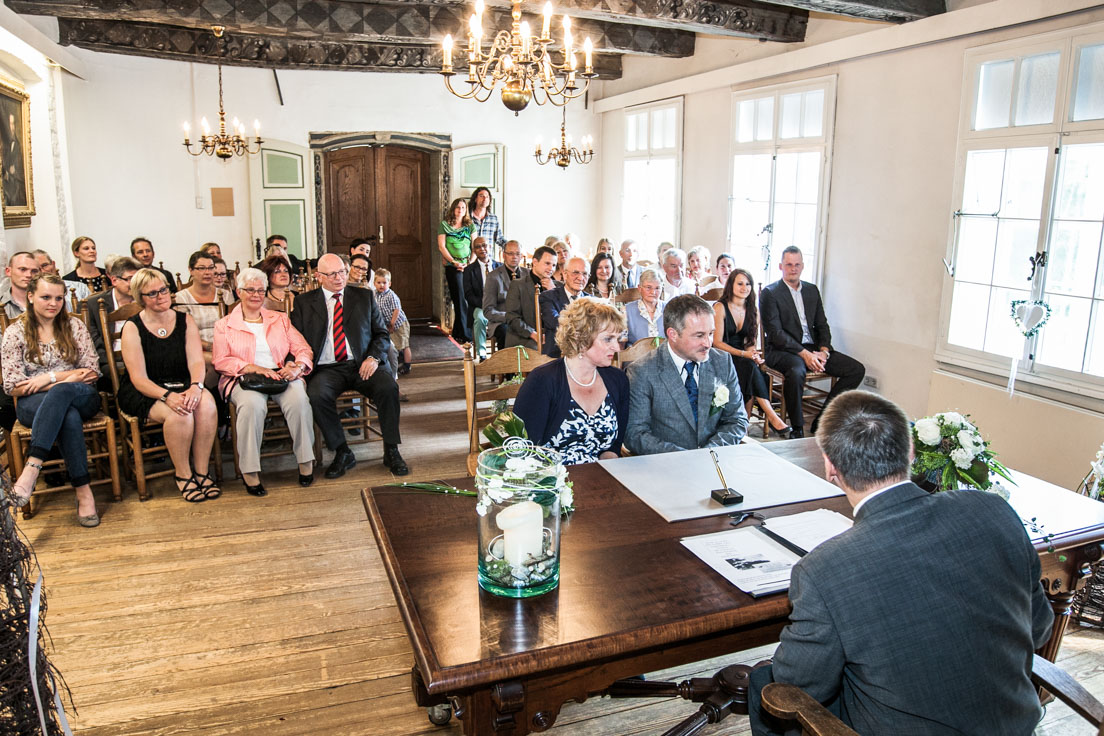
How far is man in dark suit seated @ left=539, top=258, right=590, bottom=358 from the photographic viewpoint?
225 inches

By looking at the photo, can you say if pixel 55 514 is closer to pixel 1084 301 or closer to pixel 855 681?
pixel 855 681

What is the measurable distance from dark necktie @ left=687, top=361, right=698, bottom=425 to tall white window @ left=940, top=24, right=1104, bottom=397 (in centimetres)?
277

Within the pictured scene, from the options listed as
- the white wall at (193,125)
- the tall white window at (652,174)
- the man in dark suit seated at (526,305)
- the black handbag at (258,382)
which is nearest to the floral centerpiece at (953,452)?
the black handbag at (258,382)

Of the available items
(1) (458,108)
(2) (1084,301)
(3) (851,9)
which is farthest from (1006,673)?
(1) (458,108)

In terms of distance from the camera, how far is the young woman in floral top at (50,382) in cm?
412

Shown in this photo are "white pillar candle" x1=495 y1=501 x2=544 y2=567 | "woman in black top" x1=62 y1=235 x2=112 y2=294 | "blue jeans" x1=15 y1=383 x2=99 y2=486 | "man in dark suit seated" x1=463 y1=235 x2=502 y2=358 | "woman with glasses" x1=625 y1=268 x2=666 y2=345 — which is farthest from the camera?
"man in dark suit seated" x1=463 y1=235 x2=502 y2=358

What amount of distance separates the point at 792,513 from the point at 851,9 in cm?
435

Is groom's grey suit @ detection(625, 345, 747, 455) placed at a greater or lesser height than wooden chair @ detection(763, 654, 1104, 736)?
greater

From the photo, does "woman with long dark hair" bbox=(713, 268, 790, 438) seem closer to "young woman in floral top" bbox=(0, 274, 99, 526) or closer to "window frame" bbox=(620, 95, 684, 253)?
"window frame" bbox=(620, 95, 684, 253)

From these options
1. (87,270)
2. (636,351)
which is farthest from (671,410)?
(87,270)

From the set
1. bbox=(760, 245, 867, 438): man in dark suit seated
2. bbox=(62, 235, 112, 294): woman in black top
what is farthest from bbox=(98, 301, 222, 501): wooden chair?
bbox=(760, 245, 867, 438): man in dark suit seated

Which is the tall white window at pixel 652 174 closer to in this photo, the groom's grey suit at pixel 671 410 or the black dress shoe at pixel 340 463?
the black dress shoe at pixel 340 463

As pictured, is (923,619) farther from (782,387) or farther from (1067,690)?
(782,387)

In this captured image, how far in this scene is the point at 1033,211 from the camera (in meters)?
4.87
